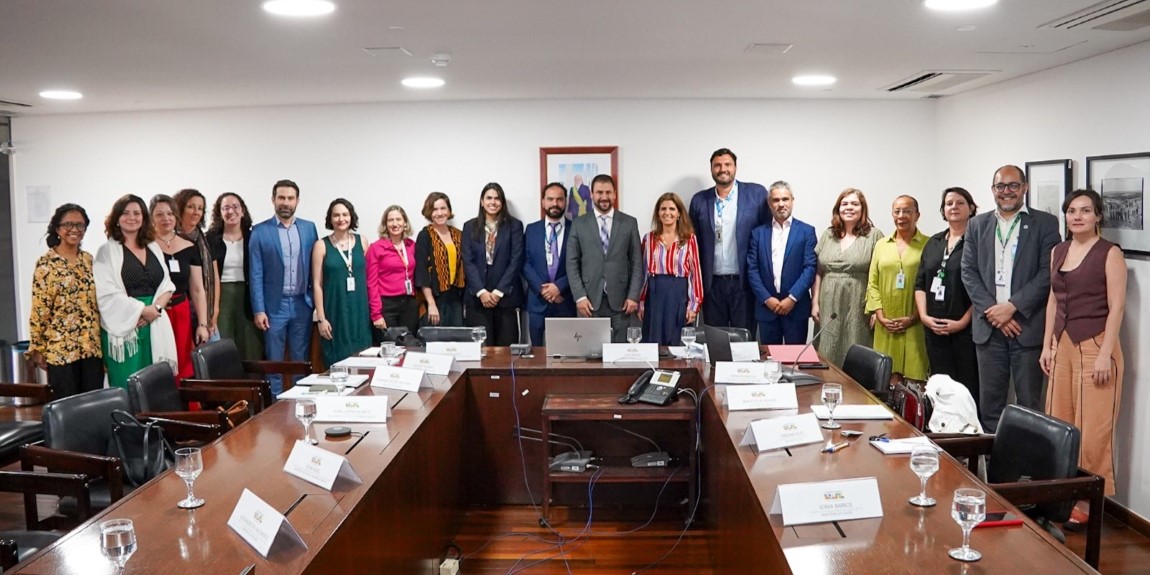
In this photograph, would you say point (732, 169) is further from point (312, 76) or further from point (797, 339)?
point (312, 76)

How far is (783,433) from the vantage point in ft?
9.67

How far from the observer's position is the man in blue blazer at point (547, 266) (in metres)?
6.42

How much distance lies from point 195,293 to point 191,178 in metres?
2.14

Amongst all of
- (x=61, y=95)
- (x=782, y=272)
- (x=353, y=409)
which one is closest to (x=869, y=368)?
(x=782, y=272)

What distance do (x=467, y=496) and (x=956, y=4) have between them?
325cm

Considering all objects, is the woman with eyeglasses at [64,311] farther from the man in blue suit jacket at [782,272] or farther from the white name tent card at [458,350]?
the man in blue suit jacket at [782,272]

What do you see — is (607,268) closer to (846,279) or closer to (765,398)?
(846,279)

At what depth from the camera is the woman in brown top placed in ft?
14.3

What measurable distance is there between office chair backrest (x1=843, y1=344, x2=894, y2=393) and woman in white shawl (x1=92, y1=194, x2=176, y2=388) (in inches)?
149

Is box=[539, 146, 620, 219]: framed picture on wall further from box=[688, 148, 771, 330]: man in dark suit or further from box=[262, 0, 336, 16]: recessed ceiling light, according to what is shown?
box=[262, 0, 336, 16]: recessed ceiling light

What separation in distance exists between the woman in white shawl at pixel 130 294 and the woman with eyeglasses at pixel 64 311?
0.35 feet

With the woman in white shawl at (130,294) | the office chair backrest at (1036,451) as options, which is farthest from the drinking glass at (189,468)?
the woman in white shawl at (130,294)

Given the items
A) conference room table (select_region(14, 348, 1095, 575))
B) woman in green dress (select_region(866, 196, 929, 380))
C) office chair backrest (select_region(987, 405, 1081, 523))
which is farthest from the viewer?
woman in green dress (select_region(866, 196, 929, 380))

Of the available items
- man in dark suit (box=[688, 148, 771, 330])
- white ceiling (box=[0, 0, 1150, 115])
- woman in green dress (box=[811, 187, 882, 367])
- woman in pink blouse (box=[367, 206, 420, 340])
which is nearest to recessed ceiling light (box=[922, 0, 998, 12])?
white ceiling (box=[0, 0, 1150, 115])
